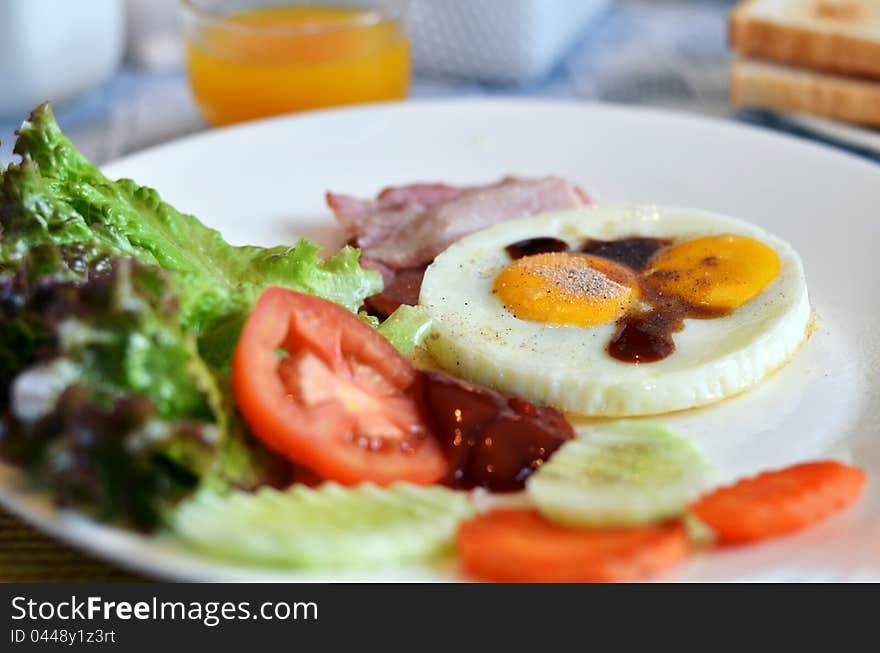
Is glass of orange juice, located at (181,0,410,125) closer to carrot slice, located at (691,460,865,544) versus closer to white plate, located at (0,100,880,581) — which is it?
white plate, located at (0,100,880,581)

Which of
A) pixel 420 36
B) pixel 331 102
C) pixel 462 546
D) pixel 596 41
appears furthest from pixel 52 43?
pixel 462 546

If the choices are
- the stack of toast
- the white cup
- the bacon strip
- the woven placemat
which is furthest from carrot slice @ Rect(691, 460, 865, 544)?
the white cup

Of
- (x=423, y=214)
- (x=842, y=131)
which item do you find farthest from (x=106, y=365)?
(x=842, y=131)

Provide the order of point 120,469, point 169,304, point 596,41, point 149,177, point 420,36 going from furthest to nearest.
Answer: point 596,41
point 420,36
point 149,177
point 169,304
point 120,469

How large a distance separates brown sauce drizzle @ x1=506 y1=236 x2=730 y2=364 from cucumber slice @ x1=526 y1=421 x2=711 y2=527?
1.62 ft

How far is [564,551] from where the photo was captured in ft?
7.98

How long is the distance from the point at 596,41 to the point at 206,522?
5573 millimetres

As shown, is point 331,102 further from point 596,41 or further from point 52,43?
point 596,41

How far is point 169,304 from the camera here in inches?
105

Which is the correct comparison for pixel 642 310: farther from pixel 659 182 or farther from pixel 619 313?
pixel 659 182

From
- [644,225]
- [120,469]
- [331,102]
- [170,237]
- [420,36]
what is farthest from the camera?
[420,36]

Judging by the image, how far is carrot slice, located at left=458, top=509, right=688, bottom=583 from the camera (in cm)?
238

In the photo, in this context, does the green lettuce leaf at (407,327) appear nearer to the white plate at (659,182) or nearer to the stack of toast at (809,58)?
the white plate at (659,182)

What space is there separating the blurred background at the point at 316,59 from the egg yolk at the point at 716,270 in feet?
6.84
